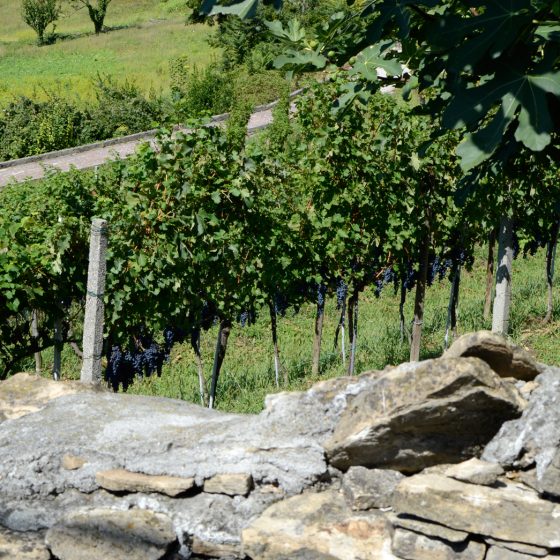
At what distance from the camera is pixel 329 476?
4363 millimetres

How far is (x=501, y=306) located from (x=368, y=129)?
7.74 ft

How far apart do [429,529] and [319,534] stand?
1.60 ft

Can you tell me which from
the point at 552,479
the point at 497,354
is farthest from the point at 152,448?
the point at 552,479

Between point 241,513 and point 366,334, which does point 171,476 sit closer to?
point 241,513

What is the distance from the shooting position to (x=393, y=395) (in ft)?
13.8

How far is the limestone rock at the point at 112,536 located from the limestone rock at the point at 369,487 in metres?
0.82

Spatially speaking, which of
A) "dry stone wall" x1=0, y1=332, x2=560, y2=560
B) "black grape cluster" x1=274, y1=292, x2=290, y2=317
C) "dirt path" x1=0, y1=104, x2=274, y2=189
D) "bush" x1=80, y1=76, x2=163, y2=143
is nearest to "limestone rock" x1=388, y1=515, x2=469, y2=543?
"dry stone wall" x1=0, y1=332, x2=560, y2=560

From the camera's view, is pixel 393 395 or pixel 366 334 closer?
pixel 393 395

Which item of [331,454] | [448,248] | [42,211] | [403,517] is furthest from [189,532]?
[448,248]

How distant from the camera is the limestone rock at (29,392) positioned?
17.7 ft

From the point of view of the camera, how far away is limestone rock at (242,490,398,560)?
4.01 meters

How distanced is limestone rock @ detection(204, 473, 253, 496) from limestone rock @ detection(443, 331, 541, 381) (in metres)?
1.07

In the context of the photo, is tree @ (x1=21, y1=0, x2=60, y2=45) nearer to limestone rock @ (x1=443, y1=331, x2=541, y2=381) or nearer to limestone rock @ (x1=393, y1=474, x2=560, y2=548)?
limestone rock @ (x1=443, y1=331, x2=541, y2=381)

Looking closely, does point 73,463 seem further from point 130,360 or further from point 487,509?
point 130,360
